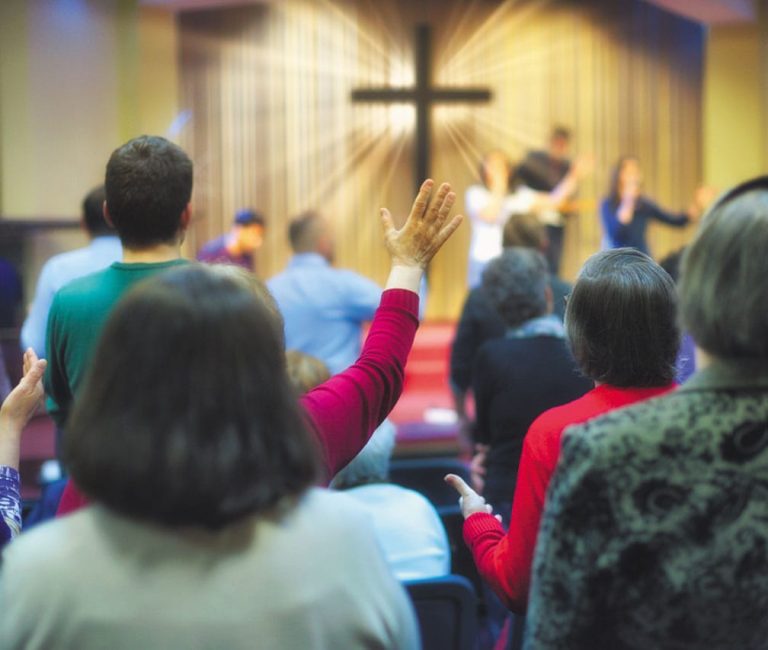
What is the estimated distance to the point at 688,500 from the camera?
1.39m

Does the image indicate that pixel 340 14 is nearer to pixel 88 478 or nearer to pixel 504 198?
pixel 504 198

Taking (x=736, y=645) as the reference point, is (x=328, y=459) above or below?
above

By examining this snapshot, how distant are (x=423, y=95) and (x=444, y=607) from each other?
916cm

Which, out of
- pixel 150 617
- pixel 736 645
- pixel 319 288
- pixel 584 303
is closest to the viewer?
pixel 150 617

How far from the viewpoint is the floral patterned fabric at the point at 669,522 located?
1.39 m

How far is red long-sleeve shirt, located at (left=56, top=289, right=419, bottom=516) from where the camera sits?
1810mm

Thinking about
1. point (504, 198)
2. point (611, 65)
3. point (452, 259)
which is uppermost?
point (611, 65)

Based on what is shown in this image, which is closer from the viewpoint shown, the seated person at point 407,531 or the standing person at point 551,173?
the seated person at point 407,531

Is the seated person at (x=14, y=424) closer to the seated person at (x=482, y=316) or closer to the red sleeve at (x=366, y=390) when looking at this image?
the red sleeve at (x=366, y=390)

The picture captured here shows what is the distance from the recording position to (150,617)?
3.87 ft

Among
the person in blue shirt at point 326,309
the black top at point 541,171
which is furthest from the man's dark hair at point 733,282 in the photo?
the black top at point 541,171

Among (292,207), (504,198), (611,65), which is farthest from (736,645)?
(611,65)

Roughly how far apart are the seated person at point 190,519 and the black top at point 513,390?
1941 mm

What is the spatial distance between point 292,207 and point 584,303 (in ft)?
31.0
